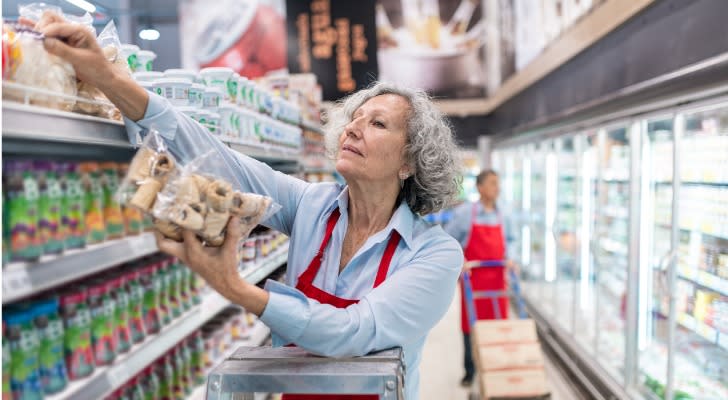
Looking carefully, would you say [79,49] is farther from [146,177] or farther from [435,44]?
[435,44]

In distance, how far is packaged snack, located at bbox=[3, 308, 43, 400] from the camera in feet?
4.74

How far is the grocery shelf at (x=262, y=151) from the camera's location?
2.43 meters

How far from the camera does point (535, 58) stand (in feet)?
21.3

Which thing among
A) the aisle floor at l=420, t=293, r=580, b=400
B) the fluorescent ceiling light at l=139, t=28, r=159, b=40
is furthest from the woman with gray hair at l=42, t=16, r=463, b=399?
the aisle floor at l=420, t=293, r=580, b=400

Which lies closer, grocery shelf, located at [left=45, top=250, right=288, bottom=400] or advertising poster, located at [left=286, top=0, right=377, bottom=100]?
grocery shelf, located at [left=45, top=250, right=288, bottom=400]

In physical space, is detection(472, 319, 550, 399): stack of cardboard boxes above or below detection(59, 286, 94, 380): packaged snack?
below

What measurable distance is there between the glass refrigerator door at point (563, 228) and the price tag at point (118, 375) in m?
5.03

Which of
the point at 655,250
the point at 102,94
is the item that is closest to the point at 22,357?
the point at 102,94

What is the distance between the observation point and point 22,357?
4.76ft

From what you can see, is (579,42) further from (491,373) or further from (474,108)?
(474,108)

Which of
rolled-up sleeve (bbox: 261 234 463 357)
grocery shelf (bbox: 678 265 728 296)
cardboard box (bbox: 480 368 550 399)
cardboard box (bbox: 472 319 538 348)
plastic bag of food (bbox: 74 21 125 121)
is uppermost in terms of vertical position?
plastic bag of food (bbox: 74 21 125 121)

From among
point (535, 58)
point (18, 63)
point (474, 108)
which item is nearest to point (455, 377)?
point (535, 58)

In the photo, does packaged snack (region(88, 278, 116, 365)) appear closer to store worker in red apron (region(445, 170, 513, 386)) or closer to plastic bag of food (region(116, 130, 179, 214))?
plastic bag of food (region(116, 130, 179, 214))

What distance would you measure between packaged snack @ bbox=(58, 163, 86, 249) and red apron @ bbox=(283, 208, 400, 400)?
2.01ft
